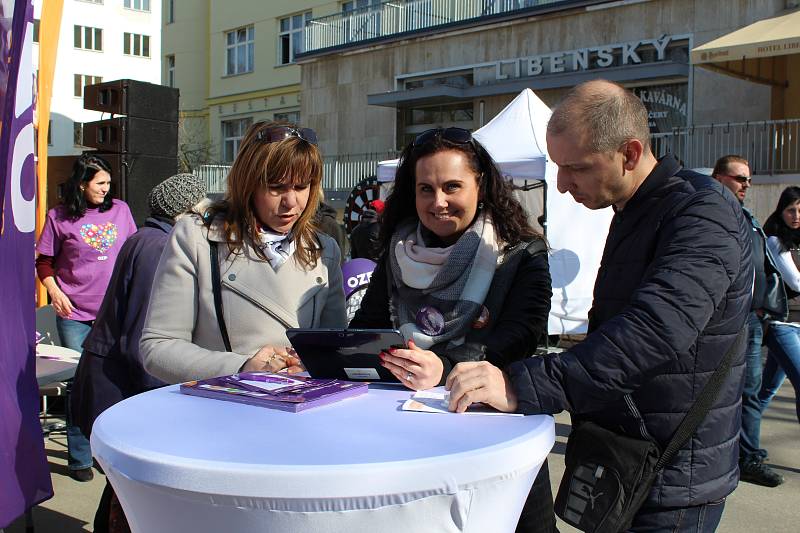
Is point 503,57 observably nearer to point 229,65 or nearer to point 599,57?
point 599,57

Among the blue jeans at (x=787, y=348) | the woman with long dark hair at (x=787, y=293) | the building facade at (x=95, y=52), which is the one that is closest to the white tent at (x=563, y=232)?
the woman with long dark hair at (x=787, y=293)

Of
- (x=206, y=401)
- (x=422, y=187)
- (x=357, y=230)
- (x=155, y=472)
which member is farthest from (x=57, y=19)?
(x=357, y=230)

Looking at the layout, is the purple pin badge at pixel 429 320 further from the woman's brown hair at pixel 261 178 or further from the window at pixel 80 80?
the window at pixel 80 80

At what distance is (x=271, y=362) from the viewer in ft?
7.39

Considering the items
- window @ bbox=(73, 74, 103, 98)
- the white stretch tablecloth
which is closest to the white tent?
the white stretch tablecloth

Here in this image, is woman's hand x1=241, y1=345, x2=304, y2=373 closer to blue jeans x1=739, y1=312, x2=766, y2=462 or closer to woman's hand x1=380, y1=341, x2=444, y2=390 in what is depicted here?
woman's hand x1=380, y1=341, x2=444, y2=390

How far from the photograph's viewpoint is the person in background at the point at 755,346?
495 cm

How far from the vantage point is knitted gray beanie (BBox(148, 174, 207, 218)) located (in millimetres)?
4043

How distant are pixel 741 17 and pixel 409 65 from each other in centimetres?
953

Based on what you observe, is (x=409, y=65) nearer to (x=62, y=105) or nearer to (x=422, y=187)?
(x=422, y=187)

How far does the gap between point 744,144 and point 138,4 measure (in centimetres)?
4617

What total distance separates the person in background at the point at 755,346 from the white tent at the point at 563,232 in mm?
4475

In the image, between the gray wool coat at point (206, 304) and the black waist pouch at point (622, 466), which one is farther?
the gray wool coat at point (206, 304)

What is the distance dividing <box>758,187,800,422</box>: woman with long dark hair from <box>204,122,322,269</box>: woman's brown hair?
3763 millimetres
